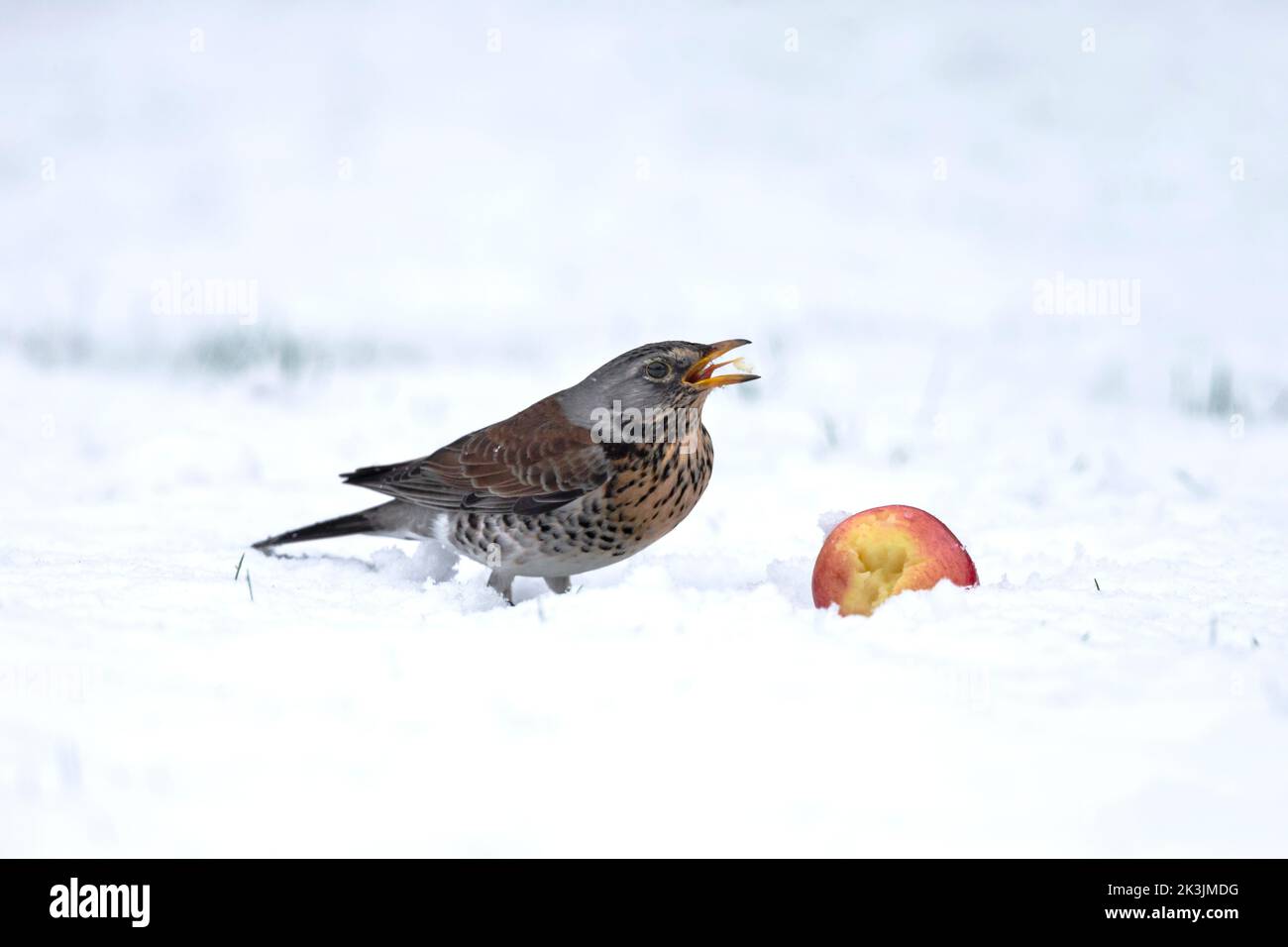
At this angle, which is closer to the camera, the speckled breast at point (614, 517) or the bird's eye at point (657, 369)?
the speckled breast at point (614, 517)

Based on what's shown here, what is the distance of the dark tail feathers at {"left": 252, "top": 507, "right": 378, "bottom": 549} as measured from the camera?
6672mm

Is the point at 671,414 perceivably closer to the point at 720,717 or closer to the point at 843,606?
the point at 843,606

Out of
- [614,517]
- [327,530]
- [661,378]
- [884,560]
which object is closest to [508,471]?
[614,517]

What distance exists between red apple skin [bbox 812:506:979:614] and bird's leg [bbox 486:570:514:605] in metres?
1.51

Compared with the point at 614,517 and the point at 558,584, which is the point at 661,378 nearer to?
the point at 614,517

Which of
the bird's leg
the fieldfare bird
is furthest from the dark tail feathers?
the bird's leg

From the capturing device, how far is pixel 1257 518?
7.49 metres

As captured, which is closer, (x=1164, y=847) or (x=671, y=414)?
(x=1164, y=847)

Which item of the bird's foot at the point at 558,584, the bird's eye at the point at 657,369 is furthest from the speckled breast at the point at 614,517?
the bird's foot at the point at 558,584

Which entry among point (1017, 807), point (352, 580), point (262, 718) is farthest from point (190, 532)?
point (1017, 807)

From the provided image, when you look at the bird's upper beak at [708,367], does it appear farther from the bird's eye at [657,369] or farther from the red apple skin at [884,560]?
the red apple skin at [884,560]

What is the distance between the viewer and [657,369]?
19.5 feet

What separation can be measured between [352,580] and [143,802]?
8.63 feet

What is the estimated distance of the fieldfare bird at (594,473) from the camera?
580 cm
